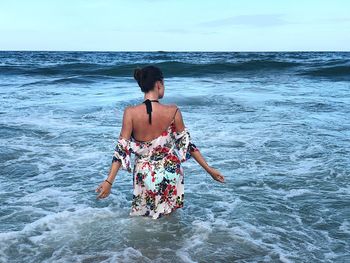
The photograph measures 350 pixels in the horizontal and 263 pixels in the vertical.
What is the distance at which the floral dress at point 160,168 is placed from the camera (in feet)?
13.5

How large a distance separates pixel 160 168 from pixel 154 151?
170mm

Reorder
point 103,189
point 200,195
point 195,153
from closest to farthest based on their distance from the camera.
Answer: point 103,189
point 195,153
point 200,195

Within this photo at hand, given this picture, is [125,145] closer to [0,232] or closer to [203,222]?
[203,222]

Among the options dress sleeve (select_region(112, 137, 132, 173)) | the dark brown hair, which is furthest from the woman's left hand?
the dark brown hair

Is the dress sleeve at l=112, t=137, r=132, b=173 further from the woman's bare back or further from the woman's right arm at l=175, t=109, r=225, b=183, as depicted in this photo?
the woman's right arm at l=175, t=109, r=225, b=183

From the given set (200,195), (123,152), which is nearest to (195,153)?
(123,152)

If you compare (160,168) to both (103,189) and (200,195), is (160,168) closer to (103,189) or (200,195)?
(103,189)

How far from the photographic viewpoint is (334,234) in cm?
438

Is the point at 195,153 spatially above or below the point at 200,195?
above

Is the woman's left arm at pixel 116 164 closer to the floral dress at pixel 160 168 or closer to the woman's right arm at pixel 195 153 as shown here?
the floral dress at pixel 160 168

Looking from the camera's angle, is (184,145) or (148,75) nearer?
(148,75)

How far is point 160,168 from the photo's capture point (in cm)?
416

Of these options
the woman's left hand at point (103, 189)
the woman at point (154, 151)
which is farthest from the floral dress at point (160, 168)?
the woman's left hand at point (103, 189)

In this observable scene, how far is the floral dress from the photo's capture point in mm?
4102
